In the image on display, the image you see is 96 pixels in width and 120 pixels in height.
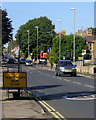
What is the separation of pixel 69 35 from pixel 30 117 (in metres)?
73.4

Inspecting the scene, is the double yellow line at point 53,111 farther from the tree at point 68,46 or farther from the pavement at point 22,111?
the tree at point 68,46

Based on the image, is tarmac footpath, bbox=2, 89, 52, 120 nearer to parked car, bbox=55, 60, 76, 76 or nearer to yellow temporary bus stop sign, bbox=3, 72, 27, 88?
yellow temporary bus stop sign, bbox=3, 72, 27, 88

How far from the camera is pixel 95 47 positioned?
8350 centimetres

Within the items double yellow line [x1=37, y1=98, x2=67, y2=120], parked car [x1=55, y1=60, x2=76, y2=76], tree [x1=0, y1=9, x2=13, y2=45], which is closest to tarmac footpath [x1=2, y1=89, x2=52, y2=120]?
double yellow line [x1=37, y1=98, x2=67, y2=120]

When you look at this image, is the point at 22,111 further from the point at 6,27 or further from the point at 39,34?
the point at 39,34

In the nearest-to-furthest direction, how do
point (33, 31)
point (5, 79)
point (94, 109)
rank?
point (94, 109) < point (5, 79) < point (33, 31)

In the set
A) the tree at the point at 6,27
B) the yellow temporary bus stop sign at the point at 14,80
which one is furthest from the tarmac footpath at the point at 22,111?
the tree at the point at 6,27

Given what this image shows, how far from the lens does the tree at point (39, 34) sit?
352 ft

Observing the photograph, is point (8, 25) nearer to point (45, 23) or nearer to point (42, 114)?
point (45, 23)

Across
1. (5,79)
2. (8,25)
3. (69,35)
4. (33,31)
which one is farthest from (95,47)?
(5,79)

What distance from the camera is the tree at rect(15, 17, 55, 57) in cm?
10735

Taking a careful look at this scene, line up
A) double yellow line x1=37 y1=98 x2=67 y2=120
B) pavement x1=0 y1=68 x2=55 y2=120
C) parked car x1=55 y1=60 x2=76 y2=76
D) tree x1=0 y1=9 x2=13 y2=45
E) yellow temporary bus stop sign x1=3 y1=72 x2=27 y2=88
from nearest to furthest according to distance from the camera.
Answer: pavement x1=0 y1=68 x2=55 y2=120, double yellow line x1=37 y1=98 x2=67 y2=120, yellow temporary bus stop sign x1=3 y1=72 x2=27 y2=88, parked car x1=55 y1=60 x2=76 y2=76, tree x1=0 y1=9 x2=13 y2=45

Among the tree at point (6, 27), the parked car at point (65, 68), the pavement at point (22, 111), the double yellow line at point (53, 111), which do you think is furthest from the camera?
the tree at point (6, 27)

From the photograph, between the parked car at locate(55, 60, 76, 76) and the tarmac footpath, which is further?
the parked car at locate(55, 60, 76, 76)
